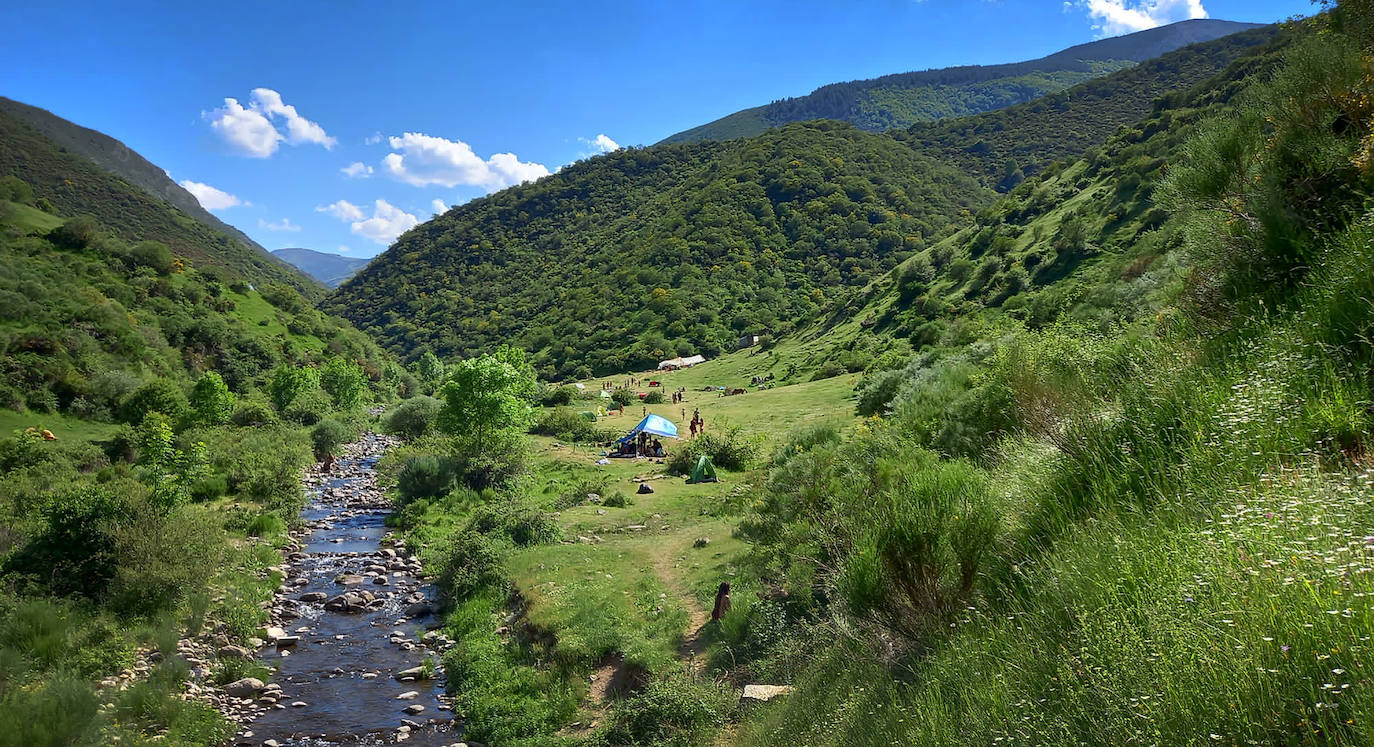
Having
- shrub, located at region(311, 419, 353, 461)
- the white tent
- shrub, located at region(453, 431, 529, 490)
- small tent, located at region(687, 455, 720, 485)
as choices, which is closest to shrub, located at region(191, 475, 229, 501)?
shrub, located at region(453, 431, 529, 490)

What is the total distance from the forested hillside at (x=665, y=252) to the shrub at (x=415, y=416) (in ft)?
146

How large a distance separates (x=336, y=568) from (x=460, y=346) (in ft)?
357

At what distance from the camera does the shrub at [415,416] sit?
4478 cm

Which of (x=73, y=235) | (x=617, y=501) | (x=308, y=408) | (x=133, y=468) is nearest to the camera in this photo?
(x=617, y=501)

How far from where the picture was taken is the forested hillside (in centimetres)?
10231

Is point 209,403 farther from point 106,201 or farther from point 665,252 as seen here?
point 106,201

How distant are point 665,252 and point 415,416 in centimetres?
7992

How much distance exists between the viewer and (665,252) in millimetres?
119625

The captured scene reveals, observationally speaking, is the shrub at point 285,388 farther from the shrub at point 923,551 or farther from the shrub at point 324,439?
the shrub at point 923,551

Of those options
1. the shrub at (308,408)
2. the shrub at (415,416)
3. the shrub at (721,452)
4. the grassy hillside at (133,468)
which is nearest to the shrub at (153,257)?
the grassy hillside at (133,468)

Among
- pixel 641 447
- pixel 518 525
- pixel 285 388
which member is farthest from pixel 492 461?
pixel 285 388

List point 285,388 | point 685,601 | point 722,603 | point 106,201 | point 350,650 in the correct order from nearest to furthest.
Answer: point 722,603 → point 685,601 → point 350,650 → point 285,388 → point 106,201

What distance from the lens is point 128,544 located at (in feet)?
52.3

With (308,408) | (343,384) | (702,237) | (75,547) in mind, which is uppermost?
(702,237)
